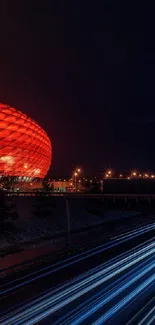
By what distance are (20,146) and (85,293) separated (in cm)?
7891

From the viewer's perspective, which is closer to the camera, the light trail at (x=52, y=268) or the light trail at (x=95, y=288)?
the light trail at (x=95, y=288)

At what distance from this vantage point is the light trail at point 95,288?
10750 mm

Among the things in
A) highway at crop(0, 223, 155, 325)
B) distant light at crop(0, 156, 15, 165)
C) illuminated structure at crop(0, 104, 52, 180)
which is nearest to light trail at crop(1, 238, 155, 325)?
highway at crop(0, 223, 155, 325)

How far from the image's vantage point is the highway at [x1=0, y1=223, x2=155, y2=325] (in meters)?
10.6

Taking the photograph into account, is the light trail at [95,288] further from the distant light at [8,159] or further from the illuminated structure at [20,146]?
the distant light at [8,159]

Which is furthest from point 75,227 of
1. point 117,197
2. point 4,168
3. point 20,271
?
point 4,168

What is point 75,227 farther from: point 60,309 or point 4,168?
point 4,168

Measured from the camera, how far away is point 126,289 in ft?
44.0

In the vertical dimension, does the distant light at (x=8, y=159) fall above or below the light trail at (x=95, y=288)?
above

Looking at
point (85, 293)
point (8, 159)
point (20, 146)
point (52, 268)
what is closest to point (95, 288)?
point (85, 293)

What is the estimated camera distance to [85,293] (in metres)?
13.0

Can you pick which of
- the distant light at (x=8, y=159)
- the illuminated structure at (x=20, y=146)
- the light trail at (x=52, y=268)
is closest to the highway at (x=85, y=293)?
the light trail at (x=52, y=268)

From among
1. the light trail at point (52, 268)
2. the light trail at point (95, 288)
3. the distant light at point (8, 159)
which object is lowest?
the light trail at point (52, 268)

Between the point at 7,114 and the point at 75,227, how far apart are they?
2280 inches
